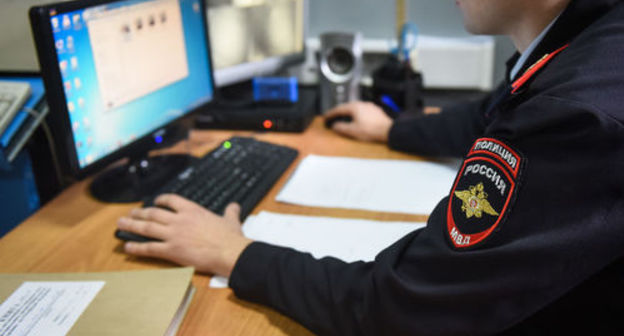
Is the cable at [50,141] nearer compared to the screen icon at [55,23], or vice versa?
the screen icon at [55,23]

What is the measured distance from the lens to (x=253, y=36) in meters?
1.57

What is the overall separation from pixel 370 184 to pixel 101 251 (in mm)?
551

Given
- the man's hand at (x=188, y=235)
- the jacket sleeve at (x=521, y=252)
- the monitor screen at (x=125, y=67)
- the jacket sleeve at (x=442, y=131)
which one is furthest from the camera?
the jacket sleeve at (x=442, y=131)

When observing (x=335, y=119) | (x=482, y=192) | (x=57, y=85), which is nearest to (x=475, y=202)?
(x=482, y=192)

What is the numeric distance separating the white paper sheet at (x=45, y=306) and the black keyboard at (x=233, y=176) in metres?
0.17

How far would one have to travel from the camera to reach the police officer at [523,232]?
58cm

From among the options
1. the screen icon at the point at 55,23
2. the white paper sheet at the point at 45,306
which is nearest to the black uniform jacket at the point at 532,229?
the white paper sheet at the point at 45,306

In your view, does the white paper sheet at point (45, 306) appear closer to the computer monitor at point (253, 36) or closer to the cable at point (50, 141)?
the cable at point (50, 141)

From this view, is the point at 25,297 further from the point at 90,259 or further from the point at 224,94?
the point at 224,94

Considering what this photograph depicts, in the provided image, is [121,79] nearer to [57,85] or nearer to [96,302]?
[57,85]

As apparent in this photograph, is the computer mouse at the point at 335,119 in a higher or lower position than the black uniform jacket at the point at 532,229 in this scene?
lower

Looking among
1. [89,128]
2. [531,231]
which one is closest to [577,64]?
[531,231]

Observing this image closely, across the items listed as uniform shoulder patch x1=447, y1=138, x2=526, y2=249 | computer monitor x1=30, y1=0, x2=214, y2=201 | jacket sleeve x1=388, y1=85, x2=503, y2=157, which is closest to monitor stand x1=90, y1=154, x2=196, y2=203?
computer monitor x1=30, y1=0, x2=214, y2=201

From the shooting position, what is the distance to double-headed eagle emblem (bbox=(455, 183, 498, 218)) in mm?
635
